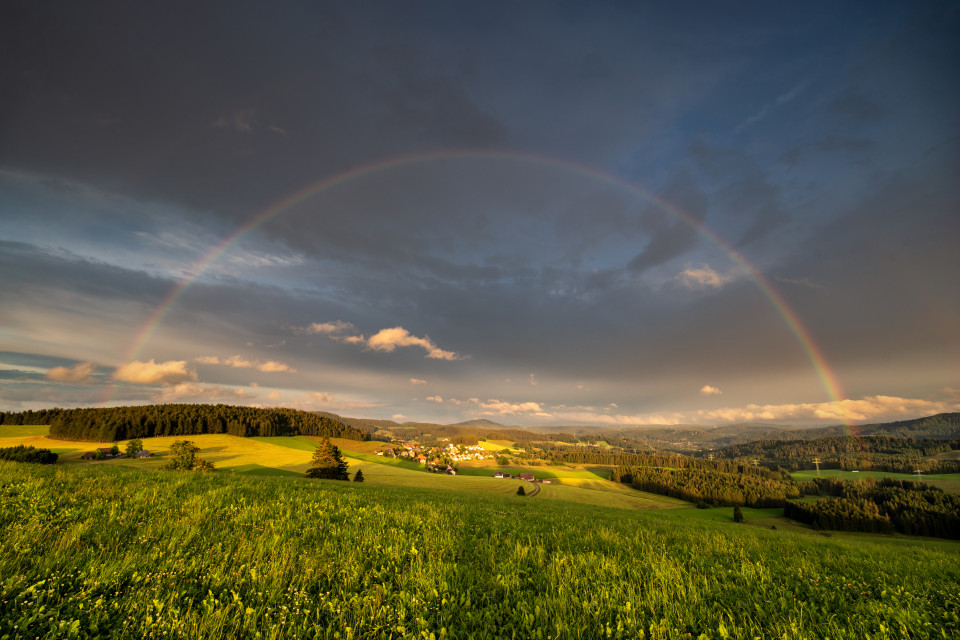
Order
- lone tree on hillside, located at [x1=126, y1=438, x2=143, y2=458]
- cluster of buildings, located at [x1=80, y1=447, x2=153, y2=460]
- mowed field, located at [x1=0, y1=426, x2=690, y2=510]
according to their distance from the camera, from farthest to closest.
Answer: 1. lone tree on hillside, located at [x1=126, y1=438, x2=143, y2=458]
2. cluster of buildings, located at [x1=80, y1=447, x2=153, y2=460]
3. mowed field, located at [x1=0, y1=426, x2=690, y2=510]

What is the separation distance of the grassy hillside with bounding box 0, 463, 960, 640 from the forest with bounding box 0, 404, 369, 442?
466ft

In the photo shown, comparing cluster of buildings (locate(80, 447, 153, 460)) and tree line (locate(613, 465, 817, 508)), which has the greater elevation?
cluster of buildings (locate(80, 447, 153, 460))

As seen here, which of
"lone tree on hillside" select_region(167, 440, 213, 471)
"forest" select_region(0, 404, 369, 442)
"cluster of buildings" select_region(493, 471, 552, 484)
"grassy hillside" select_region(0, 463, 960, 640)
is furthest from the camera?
"cluster of buildings" select_region(493, 471, 552, 484)

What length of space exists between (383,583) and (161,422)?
15810 cm

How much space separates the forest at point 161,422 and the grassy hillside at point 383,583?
142 m

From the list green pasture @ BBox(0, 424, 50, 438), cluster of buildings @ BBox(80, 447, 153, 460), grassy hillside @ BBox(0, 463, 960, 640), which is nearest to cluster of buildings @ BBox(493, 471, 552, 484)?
cluster of buildings @ BBox(80, 447, 153, 460)

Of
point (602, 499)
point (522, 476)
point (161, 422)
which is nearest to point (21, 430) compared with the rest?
point (161, 422)

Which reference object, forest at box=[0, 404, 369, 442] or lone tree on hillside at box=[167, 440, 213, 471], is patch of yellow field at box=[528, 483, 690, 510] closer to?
lone tree on hillside at box=[167, 440, 213, 471]

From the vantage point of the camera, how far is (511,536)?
746 cm

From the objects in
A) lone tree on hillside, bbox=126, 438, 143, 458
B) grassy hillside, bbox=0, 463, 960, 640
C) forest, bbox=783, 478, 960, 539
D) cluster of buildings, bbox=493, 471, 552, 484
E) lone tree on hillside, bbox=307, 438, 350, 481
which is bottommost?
cluster of buildings, bbox=493, 471, 552, 484

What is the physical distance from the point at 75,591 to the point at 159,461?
4204 inches

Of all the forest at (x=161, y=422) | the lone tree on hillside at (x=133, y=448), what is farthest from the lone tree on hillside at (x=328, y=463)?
the forest at (x=161, y=422)

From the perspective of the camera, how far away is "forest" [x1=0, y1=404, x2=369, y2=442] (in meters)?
Result: 105

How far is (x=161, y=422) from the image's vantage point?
118m
